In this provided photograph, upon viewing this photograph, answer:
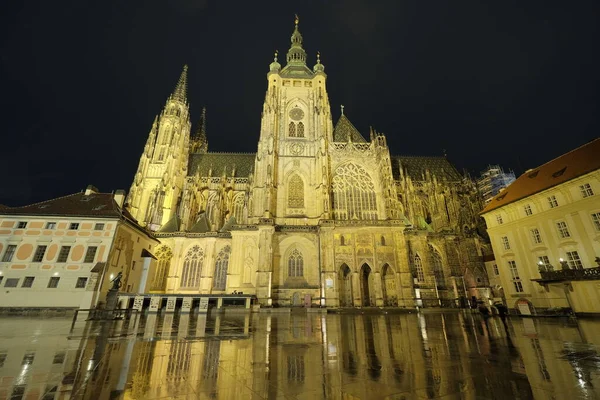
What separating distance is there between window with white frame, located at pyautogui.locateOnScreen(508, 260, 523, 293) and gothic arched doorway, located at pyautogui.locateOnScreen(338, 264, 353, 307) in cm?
1447

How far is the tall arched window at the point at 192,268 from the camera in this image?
30.9m

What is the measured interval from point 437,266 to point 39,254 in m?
39.7

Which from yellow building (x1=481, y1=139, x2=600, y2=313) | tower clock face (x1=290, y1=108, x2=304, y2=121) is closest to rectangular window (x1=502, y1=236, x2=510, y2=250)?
yellow building (x1=481, y1=139, x2=600, y2=313)

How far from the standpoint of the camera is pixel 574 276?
18.4 meters

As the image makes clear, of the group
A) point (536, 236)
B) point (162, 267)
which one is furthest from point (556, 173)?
point (162, 267)

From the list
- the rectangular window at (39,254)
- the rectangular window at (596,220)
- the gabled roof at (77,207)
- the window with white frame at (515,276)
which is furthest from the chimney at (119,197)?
the rectangular window at (596,220)

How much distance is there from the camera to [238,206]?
128 ft

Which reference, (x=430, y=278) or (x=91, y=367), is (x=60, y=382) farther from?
(x=430, y=278)

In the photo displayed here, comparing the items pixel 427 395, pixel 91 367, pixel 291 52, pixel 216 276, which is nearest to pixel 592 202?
pixel 427 395

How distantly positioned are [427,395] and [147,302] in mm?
26303

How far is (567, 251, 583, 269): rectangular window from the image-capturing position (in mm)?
19234

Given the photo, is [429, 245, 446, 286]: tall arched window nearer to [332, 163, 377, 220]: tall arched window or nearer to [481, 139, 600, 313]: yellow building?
[481, 139, 600, 313]: yellow building

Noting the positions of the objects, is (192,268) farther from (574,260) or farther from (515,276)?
(574,260)

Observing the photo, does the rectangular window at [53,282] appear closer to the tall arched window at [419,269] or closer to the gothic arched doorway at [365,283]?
the gothic arched doorway at [365,283]
